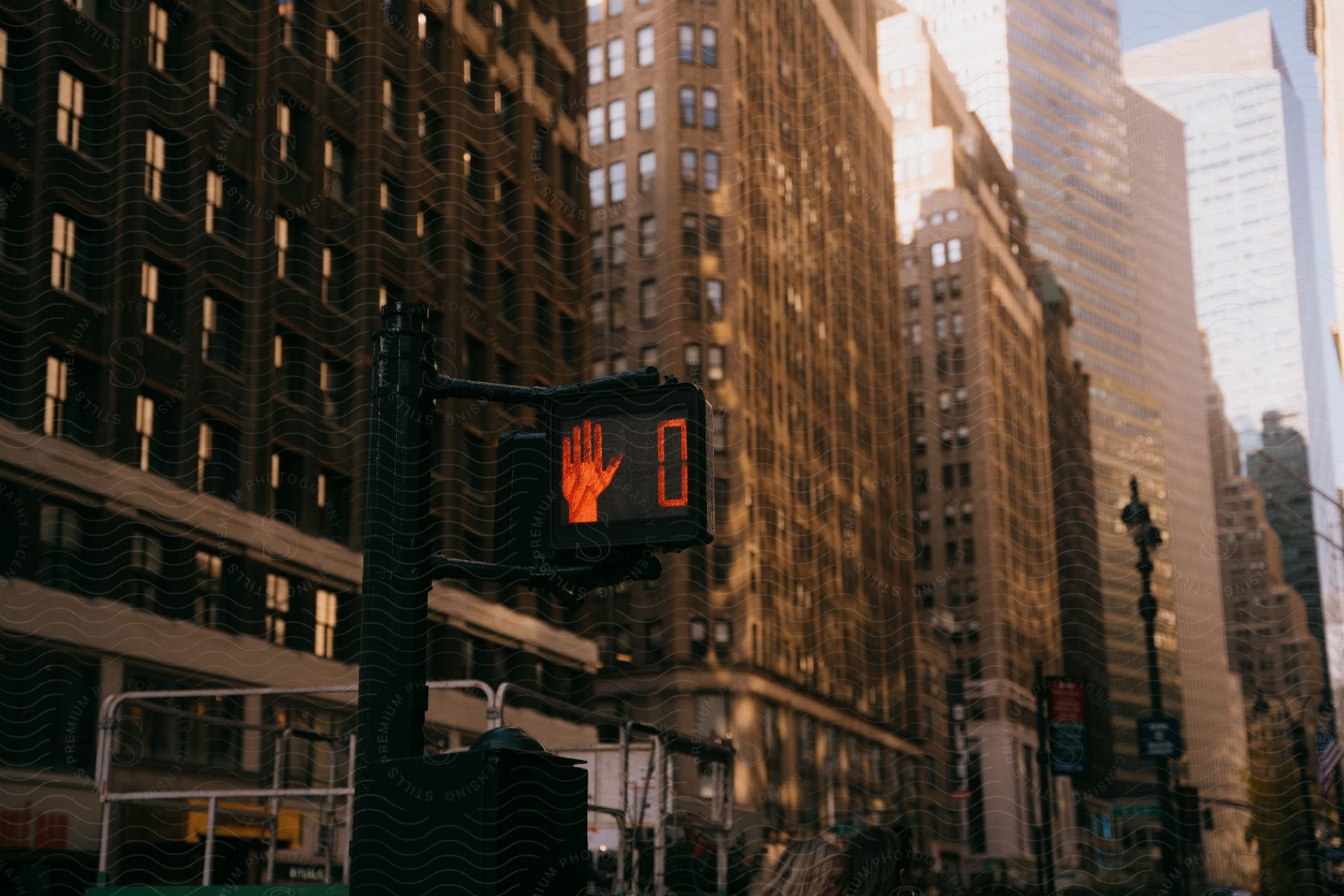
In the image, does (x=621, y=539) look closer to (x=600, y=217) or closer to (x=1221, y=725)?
(x=600, y=217)

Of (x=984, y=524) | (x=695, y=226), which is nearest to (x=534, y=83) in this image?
(x=695, y=226)

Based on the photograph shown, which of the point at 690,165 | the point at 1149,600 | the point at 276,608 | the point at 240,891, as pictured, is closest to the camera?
the point at 240,891

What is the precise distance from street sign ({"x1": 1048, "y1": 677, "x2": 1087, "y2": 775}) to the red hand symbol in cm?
1689

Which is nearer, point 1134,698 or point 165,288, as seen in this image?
point 165,288

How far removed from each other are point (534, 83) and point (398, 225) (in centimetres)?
811

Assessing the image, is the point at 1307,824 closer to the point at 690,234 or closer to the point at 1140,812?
the point at 1140,812

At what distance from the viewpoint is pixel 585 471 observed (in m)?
3.46

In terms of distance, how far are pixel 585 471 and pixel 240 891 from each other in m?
2.73

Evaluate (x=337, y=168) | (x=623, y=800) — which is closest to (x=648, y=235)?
(x=337, y=168)

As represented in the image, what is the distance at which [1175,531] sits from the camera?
93.9 metres

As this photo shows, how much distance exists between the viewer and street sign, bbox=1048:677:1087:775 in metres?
19.4

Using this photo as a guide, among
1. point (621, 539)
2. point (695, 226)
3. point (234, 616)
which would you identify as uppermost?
point (695, 226)

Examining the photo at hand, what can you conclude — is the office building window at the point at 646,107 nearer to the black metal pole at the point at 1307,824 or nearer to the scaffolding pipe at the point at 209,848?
the black metal pole at the point at 1307,824

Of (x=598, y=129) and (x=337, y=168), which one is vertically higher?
(x=598, y=129)
